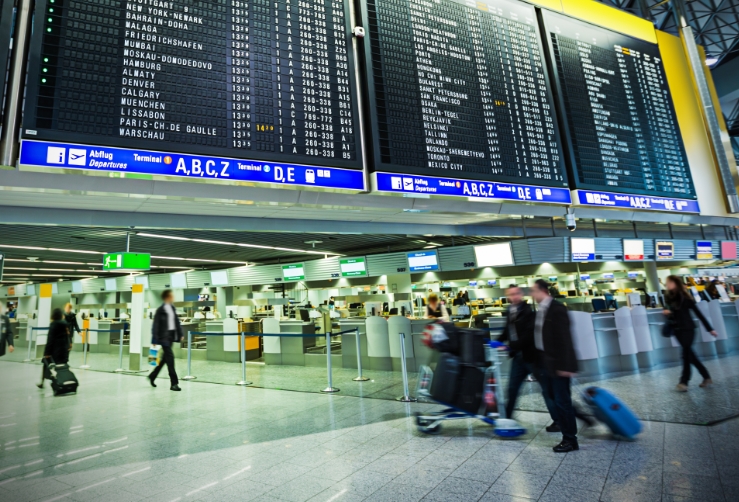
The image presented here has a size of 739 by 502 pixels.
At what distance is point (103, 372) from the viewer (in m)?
8.93

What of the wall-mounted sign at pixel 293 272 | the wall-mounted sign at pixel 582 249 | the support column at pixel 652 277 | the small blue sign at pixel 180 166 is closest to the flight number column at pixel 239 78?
the small blue sign at pixel 180 166

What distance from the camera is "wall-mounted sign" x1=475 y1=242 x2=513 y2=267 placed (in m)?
11.1

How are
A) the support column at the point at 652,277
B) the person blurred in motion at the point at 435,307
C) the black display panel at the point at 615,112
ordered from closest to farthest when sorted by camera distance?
1. the black display panel at the point at 615,112
2. the person blurred in motion at the point at 435,307
3. the support column at the point at 652,277

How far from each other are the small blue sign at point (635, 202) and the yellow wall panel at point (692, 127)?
133 cm

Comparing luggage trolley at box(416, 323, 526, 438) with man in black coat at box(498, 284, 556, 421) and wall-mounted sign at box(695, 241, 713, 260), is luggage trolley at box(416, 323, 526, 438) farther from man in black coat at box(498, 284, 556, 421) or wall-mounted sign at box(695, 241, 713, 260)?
wall-mounted sign at box(695, 241, 713, 260)

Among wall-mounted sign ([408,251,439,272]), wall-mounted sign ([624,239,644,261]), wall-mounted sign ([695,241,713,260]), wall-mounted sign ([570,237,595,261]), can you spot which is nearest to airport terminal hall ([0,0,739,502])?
wall-mounted sign ([570,237,595,261])

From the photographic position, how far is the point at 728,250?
1328cm

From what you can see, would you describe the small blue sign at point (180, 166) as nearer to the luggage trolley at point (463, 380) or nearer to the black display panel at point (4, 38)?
the black display panel at point (4, 38)

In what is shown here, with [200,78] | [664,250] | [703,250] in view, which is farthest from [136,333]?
[703,250]

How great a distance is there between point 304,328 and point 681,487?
8.40 metres

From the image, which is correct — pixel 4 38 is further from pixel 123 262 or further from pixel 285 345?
pixel 285 345

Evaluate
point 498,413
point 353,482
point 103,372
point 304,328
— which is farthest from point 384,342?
point 103,372

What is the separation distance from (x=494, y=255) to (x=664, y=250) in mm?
5410

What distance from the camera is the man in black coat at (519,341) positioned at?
Result: 3711 millimetres
